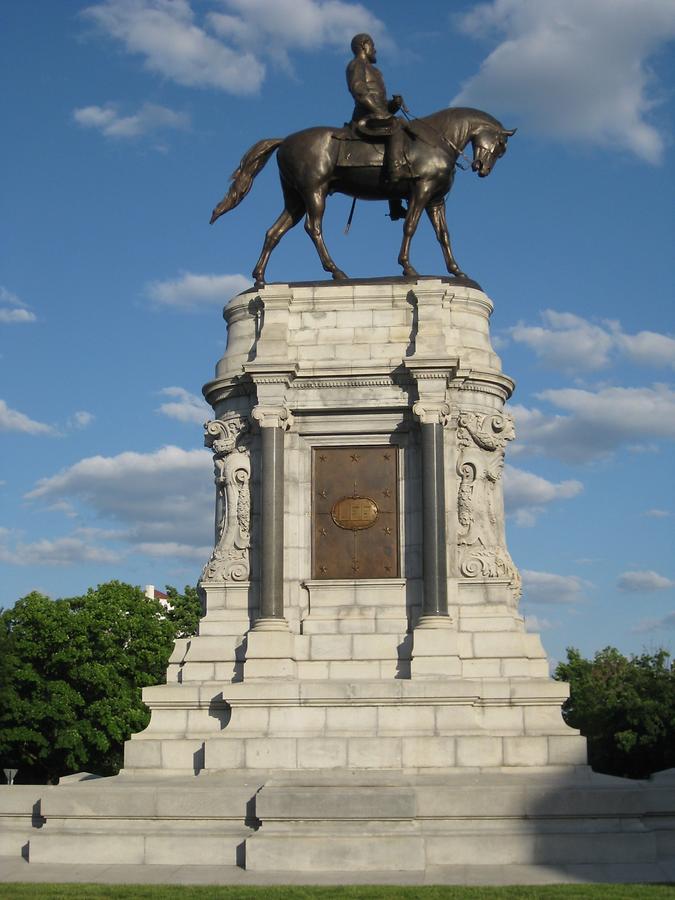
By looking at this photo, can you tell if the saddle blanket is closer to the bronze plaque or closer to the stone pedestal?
the stone pedestal

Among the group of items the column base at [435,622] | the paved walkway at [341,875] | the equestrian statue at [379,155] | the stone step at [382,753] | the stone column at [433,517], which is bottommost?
the paved walkway at [341,875]

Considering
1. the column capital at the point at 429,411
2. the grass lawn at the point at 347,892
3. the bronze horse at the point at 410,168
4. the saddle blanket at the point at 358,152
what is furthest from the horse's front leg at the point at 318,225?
the grass lawn at the point at 347,892

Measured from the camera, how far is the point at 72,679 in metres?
49.8

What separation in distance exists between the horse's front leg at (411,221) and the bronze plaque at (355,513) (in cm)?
415

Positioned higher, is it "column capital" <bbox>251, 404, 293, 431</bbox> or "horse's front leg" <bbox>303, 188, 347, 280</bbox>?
"horse's front leg" <bbox>303, 188, 347, 280</bbox>

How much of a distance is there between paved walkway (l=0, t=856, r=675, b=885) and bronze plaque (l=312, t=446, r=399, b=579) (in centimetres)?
697

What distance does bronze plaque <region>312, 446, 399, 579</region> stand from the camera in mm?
23938

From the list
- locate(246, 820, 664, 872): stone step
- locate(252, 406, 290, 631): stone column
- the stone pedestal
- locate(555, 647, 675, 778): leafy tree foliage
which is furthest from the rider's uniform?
locate(555, 647, 675, 778): leafy tree foliage

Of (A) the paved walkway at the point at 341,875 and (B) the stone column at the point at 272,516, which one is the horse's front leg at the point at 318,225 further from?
(A) the paved walkway at the point at 341,875

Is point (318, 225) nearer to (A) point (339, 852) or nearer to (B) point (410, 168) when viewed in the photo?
(B) point (410, 168)

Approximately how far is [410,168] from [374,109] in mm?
1424

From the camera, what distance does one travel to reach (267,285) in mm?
25781

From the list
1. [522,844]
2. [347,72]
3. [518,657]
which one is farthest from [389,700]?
[347,72]

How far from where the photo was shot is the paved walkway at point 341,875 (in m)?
17.3
